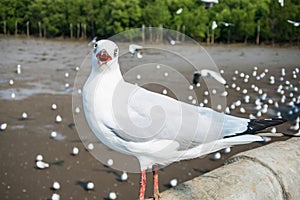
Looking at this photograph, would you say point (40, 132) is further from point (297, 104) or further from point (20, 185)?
point (297, 104)

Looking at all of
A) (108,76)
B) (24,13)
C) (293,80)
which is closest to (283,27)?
(293,80)

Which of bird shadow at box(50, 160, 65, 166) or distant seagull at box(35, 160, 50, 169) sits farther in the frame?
bird shadow at box(50, 160, 65, 166)

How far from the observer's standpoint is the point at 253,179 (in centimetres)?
165

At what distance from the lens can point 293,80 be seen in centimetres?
746

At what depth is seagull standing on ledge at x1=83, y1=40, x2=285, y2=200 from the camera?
1277mm

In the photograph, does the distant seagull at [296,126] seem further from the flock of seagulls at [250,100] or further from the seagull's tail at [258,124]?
the seagull's tail at [258,124]

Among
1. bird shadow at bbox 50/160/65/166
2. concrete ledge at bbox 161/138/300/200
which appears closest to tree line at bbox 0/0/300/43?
bird shadow at bbox 50/160/65/166

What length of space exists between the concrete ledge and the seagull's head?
566mm

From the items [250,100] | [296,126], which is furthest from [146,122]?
[250,100]

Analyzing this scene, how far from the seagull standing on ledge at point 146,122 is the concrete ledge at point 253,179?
211mm

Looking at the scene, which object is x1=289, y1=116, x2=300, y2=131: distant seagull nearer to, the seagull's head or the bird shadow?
the bird shadow

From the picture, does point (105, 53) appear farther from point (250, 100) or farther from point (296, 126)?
point (250, 100)

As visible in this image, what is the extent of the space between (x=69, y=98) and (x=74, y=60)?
13.7 ft

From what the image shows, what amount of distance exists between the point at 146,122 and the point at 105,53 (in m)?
0.26
